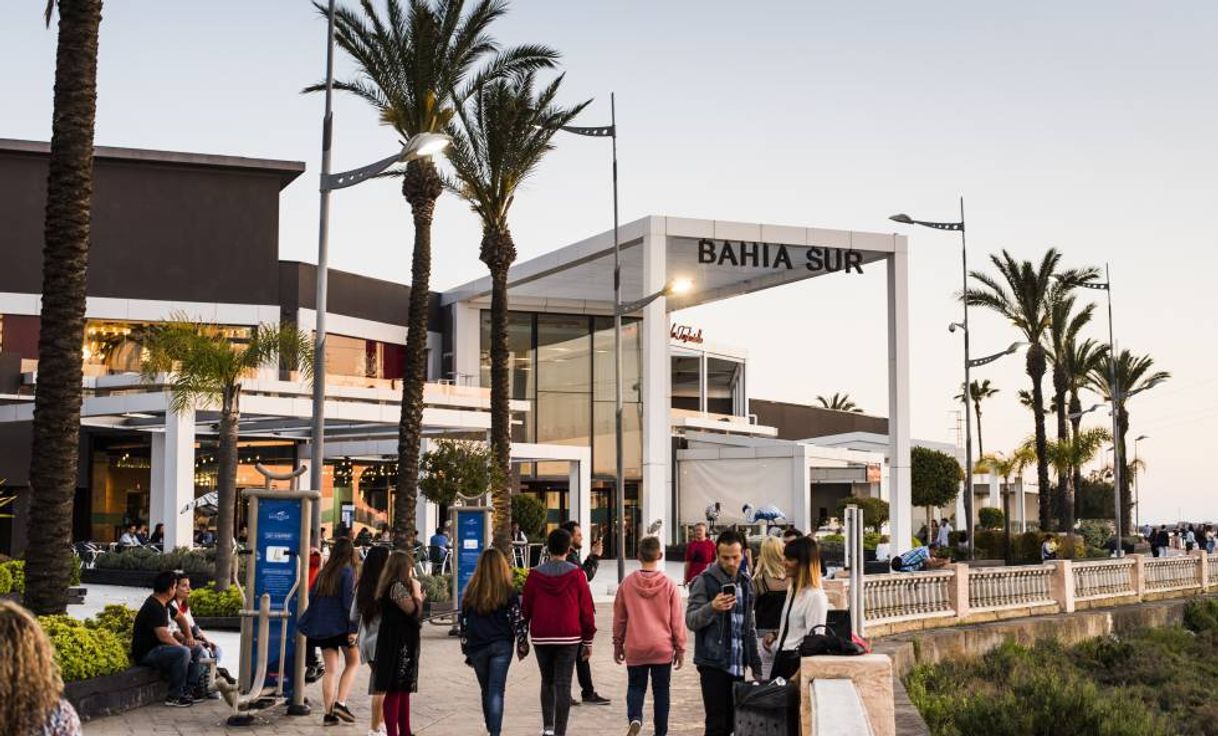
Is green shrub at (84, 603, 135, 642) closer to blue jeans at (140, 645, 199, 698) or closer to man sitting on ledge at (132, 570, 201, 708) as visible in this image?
man sitting on ledge at (132, 570, 201, 708)

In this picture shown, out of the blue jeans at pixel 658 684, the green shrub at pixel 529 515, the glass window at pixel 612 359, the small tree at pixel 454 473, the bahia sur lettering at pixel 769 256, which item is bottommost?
the blue jeans at pixel 658 684

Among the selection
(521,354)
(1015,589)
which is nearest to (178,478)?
(1015,589)

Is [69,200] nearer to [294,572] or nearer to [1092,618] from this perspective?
[294,572]

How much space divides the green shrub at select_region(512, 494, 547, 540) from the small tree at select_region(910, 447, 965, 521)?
17.9 m

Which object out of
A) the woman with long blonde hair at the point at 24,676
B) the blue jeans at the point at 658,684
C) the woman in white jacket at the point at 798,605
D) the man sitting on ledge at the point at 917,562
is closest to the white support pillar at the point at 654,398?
the man sitting on ledge at the point at 917,562

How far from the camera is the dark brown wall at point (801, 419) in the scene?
8150cm

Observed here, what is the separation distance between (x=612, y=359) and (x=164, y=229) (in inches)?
667

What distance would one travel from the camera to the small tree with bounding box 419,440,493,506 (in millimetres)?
29422

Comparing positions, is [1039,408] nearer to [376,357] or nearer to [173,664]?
[376,357]

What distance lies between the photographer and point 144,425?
121ft

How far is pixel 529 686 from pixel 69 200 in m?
7.03

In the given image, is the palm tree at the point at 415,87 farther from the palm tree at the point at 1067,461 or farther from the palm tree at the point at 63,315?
the palm tree at the point at 1067,461

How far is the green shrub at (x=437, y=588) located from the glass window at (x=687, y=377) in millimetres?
41079

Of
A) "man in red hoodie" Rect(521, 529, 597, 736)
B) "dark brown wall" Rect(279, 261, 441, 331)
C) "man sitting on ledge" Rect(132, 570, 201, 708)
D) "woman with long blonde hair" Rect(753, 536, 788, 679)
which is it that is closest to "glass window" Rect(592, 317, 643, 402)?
"dark brown wall" Rect(279, 261, 441, 331)
